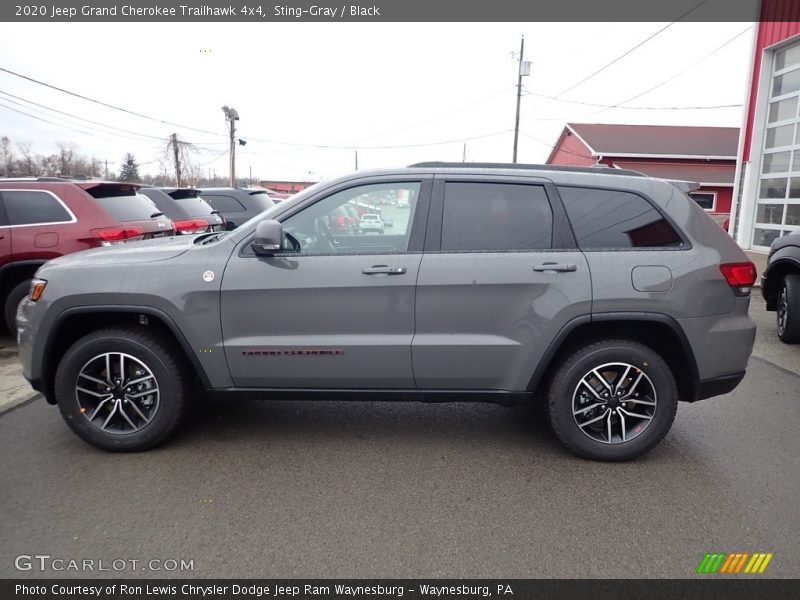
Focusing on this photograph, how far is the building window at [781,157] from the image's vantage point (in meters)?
13.9

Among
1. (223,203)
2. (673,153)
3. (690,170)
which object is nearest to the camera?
(223,203)

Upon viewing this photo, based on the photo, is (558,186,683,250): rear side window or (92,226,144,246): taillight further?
(92,226,144,246): taillight

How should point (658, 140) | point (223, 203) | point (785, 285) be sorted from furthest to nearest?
point (658, 140) < point (223, 203) < point (785, 285)

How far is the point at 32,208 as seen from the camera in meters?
6.46

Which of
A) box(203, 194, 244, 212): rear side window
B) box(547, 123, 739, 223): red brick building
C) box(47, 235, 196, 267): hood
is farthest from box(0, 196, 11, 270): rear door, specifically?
box(547, 123, 739, 223): red brick building

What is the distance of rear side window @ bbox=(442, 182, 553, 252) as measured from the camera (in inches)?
143

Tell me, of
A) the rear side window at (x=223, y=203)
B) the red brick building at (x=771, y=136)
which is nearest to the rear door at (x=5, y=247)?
the rear side window at (x=223, y=203)

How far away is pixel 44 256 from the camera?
6371mm

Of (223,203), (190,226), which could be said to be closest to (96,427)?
(190,226)

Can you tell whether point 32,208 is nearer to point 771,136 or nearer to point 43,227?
point 43,227

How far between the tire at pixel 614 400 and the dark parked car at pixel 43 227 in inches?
208

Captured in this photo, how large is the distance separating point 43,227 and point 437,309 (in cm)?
515

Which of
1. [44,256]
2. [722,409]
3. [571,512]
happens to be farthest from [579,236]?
Result: [44,256]

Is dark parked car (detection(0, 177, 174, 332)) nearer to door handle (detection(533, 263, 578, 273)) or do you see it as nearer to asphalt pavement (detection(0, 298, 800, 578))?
asphalt pavement (detection(0, 298, 800, 578))
